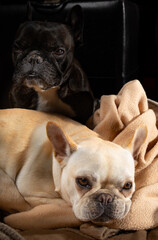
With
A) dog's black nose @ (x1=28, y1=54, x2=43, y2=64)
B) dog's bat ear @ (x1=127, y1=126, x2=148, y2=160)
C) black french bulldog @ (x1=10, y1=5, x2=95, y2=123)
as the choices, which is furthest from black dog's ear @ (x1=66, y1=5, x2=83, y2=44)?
dog's bat ear @ (x1=127, y1=126, x2=148, y2=160)

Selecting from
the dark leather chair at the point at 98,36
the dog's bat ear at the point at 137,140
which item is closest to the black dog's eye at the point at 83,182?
the dog's bat ear at the point at 137,140

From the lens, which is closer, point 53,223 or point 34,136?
point 53,223

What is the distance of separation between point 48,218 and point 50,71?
0.32 m

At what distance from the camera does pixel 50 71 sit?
0.81 m

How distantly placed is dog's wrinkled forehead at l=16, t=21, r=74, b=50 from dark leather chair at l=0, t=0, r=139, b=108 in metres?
0.23

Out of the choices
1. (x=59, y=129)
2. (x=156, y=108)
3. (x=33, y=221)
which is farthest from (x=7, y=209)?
(x=156, y=108)

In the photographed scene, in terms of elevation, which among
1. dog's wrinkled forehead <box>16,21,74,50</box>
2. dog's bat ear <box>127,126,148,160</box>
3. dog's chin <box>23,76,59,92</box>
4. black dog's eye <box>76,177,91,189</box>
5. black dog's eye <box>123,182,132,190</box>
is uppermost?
dog's wrinkled forehead <box>16,21,74,50</box>

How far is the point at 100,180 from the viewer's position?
61 centimetres

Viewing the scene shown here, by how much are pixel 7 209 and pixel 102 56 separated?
0.62 meters

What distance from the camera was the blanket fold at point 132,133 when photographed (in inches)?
26.6

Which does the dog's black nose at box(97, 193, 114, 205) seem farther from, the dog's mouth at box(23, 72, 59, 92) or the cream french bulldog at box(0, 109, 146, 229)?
the dog's mouth at box(23, 72, 59, 92)

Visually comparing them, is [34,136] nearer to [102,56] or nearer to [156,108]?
[156,108]

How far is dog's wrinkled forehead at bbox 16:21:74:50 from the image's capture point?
0.83 m

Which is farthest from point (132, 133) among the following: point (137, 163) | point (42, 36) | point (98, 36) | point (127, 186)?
point (98, 36)
